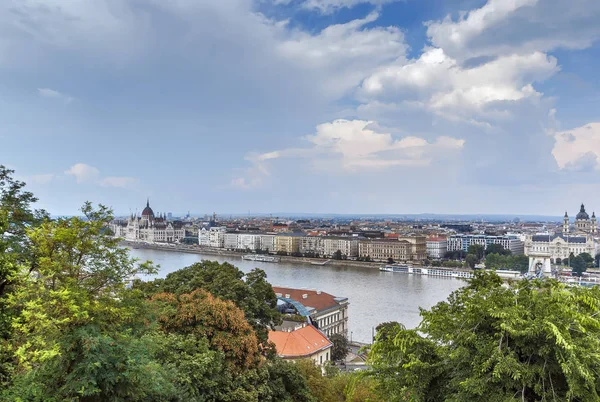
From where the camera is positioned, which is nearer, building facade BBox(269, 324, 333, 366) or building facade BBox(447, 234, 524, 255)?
building facade BBox(269, 324, 333, 366)

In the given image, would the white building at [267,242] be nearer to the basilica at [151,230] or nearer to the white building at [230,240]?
the white building at [230,240]

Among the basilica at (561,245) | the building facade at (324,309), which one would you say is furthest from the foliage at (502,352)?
the basilica at (561,245)

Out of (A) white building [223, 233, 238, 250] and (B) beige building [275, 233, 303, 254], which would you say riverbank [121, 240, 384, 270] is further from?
(A) white building [223, 233, 238, 250]

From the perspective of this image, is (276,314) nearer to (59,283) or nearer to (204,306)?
(204,306)

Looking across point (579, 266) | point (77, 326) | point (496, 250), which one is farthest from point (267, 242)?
point (77, 326)

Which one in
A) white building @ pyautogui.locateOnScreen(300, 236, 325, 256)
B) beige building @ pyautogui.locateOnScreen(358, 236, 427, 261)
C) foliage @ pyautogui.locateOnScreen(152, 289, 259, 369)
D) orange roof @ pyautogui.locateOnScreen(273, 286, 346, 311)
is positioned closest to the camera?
foliage @ pyautogui.locateOnScreen(152, 289, 259, 369)

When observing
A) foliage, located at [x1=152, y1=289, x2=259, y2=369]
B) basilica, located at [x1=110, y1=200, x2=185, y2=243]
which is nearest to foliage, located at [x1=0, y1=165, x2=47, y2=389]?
foliage, located at [x1=152, y1=289, x2=259, y2=369]
